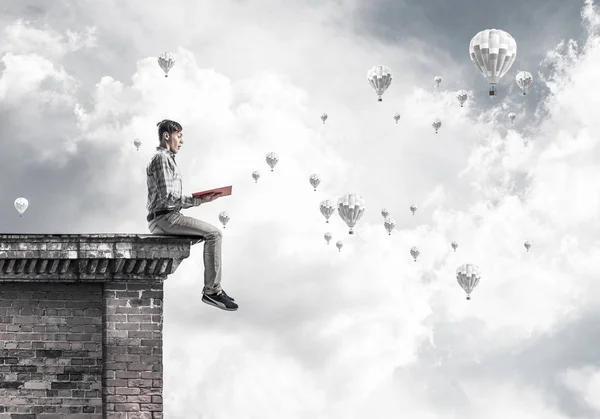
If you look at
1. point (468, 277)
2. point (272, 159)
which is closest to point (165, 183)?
point (468, 277)

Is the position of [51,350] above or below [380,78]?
below

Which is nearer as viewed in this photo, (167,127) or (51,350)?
(51,350)

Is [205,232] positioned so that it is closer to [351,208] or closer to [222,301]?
[222,301]

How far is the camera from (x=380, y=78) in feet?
137

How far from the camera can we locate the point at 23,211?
4325 cm

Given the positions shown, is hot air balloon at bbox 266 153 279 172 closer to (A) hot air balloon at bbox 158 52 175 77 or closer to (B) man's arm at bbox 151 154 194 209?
(A) hot air balloon at bbox 158 52 175 77

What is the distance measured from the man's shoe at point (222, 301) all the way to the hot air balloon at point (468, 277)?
30.6 metres

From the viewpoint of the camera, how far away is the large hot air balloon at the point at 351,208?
4088 cm

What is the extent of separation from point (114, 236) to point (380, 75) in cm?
2979

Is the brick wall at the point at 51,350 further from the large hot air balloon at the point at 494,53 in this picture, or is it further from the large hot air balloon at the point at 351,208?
the large hot air balloon at the point at 351,208

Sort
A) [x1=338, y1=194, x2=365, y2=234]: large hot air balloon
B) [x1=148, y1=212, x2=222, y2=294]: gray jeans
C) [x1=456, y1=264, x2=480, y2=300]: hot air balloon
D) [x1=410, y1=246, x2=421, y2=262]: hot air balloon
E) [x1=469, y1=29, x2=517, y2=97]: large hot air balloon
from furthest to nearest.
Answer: [x1=410, y1=246, x2=421, y2=262]: hot air balloon
[x1=456, y1=264, x2=480, y2=300]: hot air balloon
[x1=338, y1=194, x2=365, y2=234]: large hot air balloon
[x1=469, y1=29, x2=517, y2=97]: large hot air balloon
[x1=148, y1=212, x2=222, y2=294]: gray jeans

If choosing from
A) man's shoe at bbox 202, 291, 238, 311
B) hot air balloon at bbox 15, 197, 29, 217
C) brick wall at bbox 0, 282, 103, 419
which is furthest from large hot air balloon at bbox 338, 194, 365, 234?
brick wall at bbox 0, 282, 103, 419

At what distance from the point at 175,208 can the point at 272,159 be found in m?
34.4

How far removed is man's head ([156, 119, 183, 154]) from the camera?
13422 millimetres
